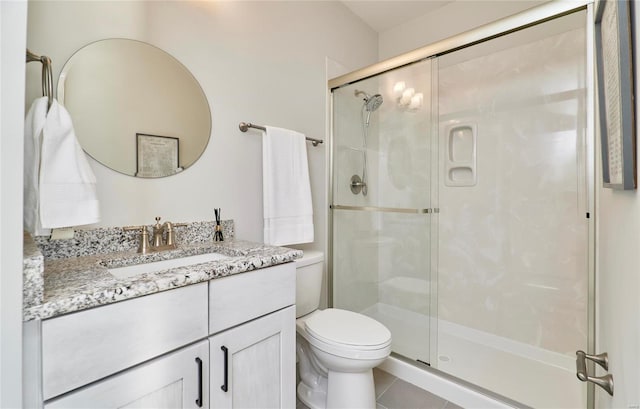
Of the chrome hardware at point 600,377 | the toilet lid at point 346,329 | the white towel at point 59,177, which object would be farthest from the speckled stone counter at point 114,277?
the chrome hardware at point 600,377

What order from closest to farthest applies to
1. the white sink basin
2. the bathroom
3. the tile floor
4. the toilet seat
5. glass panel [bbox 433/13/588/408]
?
the bathroom → the white sink basin → the toilet seat → the tile floor → glass panel [bbox 433/13/588/408]

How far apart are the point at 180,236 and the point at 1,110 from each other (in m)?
0.91

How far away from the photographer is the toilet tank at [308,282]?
167 cm

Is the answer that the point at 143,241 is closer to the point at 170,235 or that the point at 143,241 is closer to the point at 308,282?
the point at 170,235

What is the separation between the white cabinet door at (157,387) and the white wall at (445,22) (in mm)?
2701

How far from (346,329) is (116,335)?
1.02 meters

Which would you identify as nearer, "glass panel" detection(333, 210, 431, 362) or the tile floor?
the tile floor

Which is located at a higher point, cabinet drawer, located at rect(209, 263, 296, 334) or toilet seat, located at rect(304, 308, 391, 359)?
cabinet drawer, located at rect(209, 263, 296, 334)

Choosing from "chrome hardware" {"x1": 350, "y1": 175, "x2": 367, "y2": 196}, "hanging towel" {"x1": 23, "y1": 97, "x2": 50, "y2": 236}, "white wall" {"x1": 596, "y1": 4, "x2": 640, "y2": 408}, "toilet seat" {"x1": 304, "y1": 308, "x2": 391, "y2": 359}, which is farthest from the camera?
"chrome hardware" {"x1": 350, "y1": 175, "x2": 367, "y2": 196}

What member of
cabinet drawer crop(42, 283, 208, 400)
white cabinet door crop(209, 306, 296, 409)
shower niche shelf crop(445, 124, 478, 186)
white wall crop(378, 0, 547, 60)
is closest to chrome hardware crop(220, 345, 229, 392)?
white cabinet door crop(209, 306, 296, 409)

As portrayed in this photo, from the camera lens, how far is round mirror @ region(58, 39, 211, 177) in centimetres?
119

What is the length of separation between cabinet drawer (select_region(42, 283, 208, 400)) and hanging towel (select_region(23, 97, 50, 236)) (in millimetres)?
449

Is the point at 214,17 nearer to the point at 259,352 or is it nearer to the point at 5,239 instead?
the point at 5,239

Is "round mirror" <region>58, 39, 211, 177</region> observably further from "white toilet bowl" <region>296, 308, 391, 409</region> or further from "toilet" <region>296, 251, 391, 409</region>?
"white toilet bowl" <region>296, 308, 391, 409</region>
